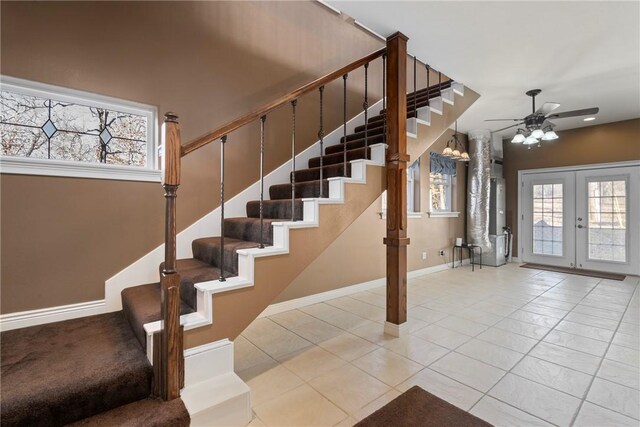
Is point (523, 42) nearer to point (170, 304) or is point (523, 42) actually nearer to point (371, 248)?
point (371, 248)

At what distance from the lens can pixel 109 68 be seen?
97.7 inches

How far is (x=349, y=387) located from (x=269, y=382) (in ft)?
1.89

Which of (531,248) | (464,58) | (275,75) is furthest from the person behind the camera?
(531,248)

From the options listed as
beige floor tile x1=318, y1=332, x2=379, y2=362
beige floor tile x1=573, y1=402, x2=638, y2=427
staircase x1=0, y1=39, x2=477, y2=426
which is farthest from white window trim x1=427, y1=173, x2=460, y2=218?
beige floor tile x1=573, y1=402, x2=638, y2=427

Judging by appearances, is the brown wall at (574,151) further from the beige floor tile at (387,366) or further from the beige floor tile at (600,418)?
the beige floor tile at (387,366)

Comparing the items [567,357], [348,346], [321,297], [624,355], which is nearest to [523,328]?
[567,357]

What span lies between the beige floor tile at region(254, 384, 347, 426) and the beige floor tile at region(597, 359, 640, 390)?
2.05m

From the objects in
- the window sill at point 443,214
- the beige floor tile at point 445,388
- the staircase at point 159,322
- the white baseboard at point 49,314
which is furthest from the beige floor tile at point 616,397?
the window sill at point 443,214

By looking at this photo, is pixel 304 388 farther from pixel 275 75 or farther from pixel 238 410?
pixel 275 75

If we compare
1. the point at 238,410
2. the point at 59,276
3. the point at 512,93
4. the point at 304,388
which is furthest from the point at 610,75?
the point at 59,276

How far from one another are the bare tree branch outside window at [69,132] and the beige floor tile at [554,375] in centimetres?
365

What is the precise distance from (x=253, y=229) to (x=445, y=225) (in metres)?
4.80

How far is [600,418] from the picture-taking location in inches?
70.7

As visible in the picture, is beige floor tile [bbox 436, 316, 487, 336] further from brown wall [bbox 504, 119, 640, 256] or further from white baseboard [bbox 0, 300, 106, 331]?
brown wall [bbox 504, 119, 640, 256]
